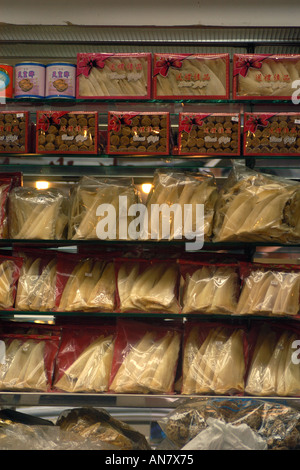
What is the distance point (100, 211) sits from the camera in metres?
2.60

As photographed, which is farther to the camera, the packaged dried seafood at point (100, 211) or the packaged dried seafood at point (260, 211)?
→ the packaged dried seafood at point (100, 211)

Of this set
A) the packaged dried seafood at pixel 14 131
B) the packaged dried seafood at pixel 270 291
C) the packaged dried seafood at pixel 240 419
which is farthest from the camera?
the packaged dried seafood at pixel 14 131

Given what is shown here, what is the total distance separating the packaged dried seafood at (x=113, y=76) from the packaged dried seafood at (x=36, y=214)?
22.0 inches

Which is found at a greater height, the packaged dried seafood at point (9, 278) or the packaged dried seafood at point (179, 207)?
the packaged dried seafood at point (179, 207)

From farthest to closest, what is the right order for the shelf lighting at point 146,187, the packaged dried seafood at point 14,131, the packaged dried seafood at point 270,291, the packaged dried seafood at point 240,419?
1. the shelf lighting at point 146,187
2. the packaged dried seafood at point 14,131
3. the packaged dried seafood at point 270,291
4. the packaged dried seafood at point 240,419

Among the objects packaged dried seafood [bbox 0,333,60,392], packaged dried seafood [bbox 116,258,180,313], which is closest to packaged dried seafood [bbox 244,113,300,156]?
packaged dried seafood [bbox 116,258,180,313]

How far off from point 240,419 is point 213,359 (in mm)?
308

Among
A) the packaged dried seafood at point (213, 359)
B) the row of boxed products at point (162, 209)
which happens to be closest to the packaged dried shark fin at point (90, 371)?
the packaged dried seafood at point (213, 359)

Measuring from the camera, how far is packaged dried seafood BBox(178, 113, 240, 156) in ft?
8.39

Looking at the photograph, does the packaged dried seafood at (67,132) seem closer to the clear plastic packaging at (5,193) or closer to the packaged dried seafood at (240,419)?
the clear plastic packaging at (5,193)

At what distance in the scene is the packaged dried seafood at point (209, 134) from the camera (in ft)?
8.39

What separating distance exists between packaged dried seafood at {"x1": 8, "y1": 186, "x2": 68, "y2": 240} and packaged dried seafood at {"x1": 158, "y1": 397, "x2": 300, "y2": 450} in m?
1.07

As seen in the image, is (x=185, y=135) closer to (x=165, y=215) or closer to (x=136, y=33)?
(x=165, y=215)

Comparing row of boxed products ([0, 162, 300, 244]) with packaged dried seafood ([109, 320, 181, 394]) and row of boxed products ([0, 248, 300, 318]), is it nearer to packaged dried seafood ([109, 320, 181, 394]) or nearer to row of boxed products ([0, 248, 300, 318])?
row of boxed products ([0, 248, 300, 318])
